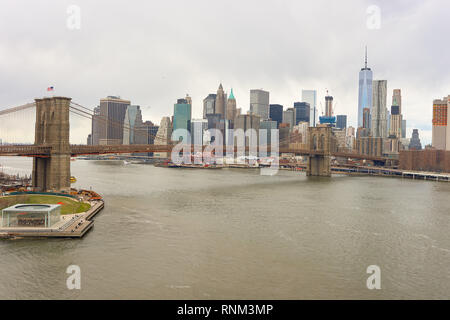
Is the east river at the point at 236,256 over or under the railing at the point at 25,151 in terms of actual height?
under

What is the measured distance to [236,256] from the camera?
21.3 m

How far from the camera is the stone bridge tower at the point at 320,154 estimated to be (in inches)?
3585

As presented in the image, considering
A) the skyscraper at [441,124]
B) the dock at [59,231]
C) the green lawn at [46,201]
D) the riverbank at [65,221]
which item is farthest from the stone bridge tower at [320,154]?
the dock at [59,231]

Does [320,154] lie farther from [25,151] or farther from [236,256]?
[236,256]

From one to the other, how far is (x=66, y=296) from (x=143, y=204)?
21.9 m

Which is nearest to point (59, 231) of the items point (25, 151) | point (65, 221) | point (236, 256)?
point (65, 221)

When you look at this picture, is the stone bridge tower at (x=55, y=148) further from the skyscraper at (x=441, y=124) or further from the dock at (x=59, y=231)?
the skyscraper at (x=441, y=124)

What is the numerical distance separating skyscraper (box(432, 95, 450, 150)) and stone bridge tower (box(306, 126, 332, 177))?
178 feet

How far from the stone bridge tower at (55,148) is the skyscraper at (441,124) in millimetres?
122784

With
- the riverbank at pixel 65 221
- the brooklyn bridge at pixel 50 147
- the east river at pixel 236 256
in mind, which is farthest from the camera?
the brooklyn bridge at pixel 50 147

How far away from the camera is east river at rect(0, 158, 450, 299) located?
16.7 meters
